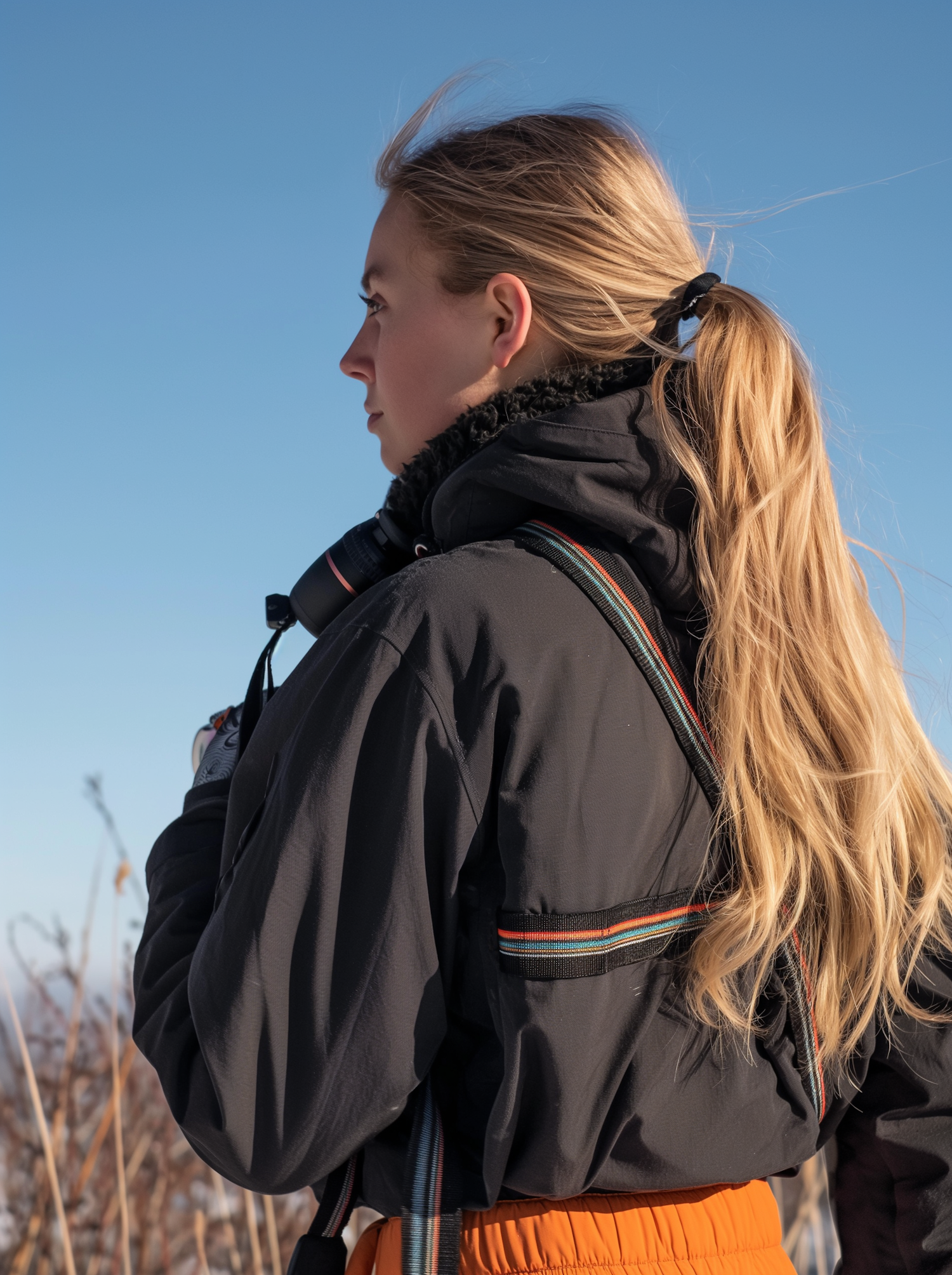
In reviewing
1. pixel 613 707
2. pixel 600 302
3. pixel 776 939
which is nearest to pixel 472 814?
pixel 613 707

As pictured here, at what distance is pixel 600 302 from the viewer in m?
1.33

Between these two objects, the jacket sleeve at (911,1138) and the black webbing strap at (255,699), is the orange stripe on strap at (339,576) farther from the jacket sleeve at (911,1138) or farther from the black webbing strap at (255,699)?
the jacket sleeve at (911,1138)

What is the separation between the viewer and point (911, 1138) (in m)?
1.28

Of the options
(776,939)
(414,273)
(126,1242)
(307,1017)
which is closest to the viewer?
(307,1017)

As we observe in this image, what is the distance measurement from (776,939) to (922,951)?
12.0 inches

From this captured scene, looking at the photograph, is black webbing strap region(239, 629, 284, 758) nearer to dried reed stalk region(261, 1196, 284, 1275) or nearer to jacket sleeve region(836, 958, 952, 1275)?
jacket sleeve region(836, 958, 952, 1275)

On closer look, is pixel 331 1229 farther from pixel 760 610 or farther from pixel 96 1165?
pixel 96 1165

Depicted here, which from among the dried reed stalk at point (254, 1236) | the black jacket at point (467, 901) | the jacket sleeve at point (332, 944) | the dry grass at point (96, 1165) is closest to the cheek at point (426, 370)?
the black jacket at point (467, 901)

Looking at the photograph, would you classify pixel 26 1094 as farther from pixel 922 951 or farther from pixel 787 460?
pixel 787 460

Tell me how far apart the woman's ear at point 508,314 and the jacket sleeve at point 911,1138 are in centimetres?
91

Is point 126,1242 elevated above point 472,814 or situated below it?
below

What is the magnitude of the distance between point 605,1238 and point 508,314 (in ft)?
3.46

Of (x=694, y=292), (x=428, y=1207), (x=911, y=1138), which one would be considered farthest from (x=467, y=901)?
(x=694, y=292)

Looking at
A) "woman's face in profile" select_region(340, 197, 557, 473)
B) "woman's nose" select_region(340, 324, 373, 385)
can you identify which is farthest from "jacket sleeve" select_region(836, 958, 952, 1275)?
"woman's nose" select_region(340, 324, 373, 385)
